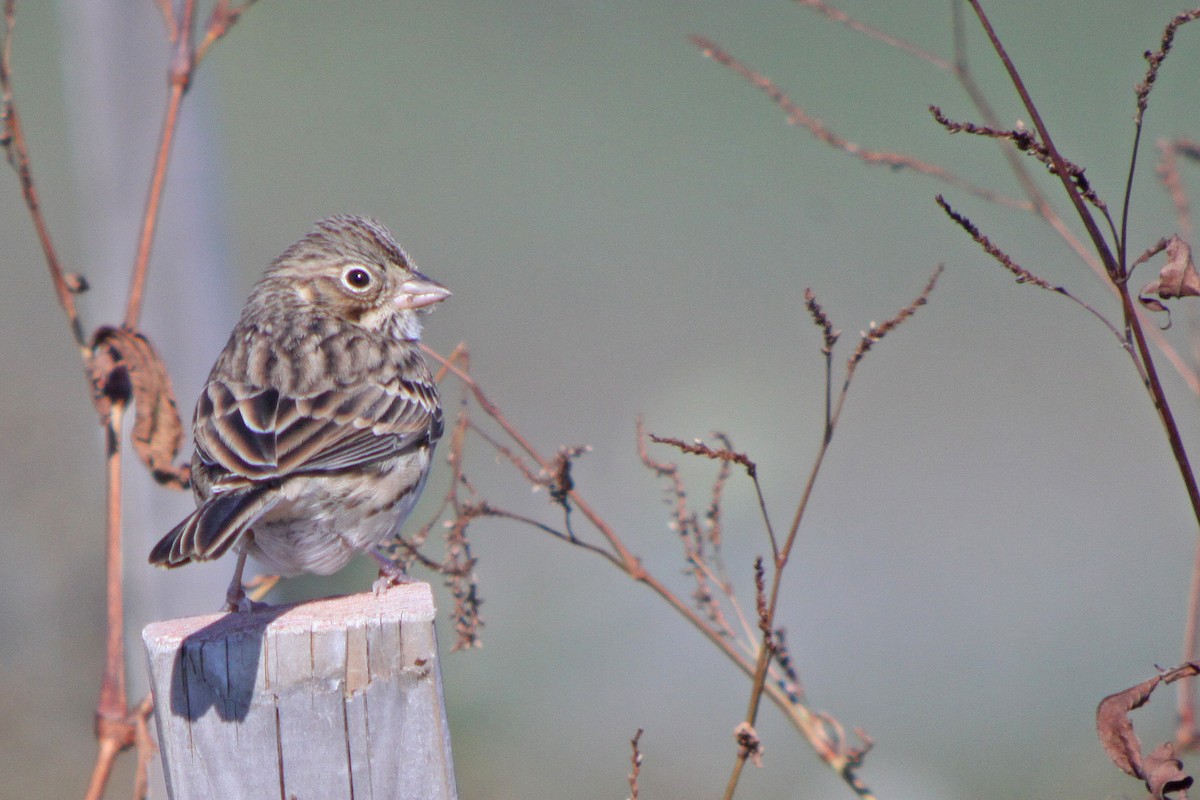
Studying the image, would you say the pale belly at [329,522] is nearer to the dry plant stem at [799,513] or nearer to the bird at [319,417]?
the bird at [319,417]

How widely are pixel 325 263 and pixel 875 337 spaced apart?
2475 millimetres

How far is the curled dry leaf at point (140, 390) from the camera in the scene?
3807 mm

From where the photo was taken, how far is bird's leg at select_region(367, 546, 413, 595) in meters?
3.35

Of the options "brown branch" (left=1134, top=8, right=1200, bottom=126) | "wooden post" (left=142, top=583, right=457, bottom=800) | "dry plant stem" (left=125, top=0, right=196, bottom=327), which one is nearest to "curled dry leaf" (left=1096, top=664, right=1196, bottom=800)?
"brown branch" (left=1134, top=8, right=1200, bottom=126)

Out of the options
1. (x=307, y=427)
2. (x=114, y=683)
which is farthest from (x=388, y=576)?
(x=114, y=683)

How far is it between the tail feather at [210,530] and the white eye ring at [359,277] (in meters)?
1.42

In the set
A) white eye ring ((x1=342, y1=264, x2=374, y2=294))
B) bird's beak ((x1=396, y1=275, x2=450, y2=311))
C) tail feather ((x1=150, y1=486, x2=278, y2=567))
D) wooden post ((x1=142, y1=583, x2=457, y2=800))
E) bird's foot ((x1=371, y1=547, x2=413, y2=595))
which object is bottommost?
wooden post ((x1=142, y1=583, x2=457, y2=800))

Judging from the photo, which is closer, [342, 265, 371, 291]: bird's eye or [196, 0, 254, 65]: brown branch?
[196, 0, 254, 65]: brown branch

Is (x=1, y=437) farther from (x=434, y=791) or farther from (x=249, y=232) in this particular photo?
(x=434, y=791)

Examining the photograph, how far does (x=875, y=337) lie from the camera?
9.06ft

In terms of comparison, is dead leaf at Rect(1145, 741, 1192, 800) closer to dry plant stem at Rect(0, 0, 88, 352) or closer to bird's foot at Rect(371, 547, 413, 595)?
bird's foot at Rect(371, 547, 413, 595)

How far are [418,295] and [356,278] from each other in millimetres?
227

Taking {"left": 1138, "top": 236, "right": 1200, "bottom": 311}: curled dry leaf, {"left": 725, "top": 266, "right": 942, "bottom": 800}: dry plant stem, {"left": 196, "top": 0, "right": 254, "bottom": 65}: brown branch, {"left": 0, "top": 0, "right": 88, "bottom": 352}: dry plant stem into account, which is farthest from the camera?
{"left": 196, "top": 0, "right": 254, "bottom": 65}: brown branch

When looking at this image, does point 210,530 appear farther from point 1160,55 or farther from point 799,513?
A: point 1160,55
